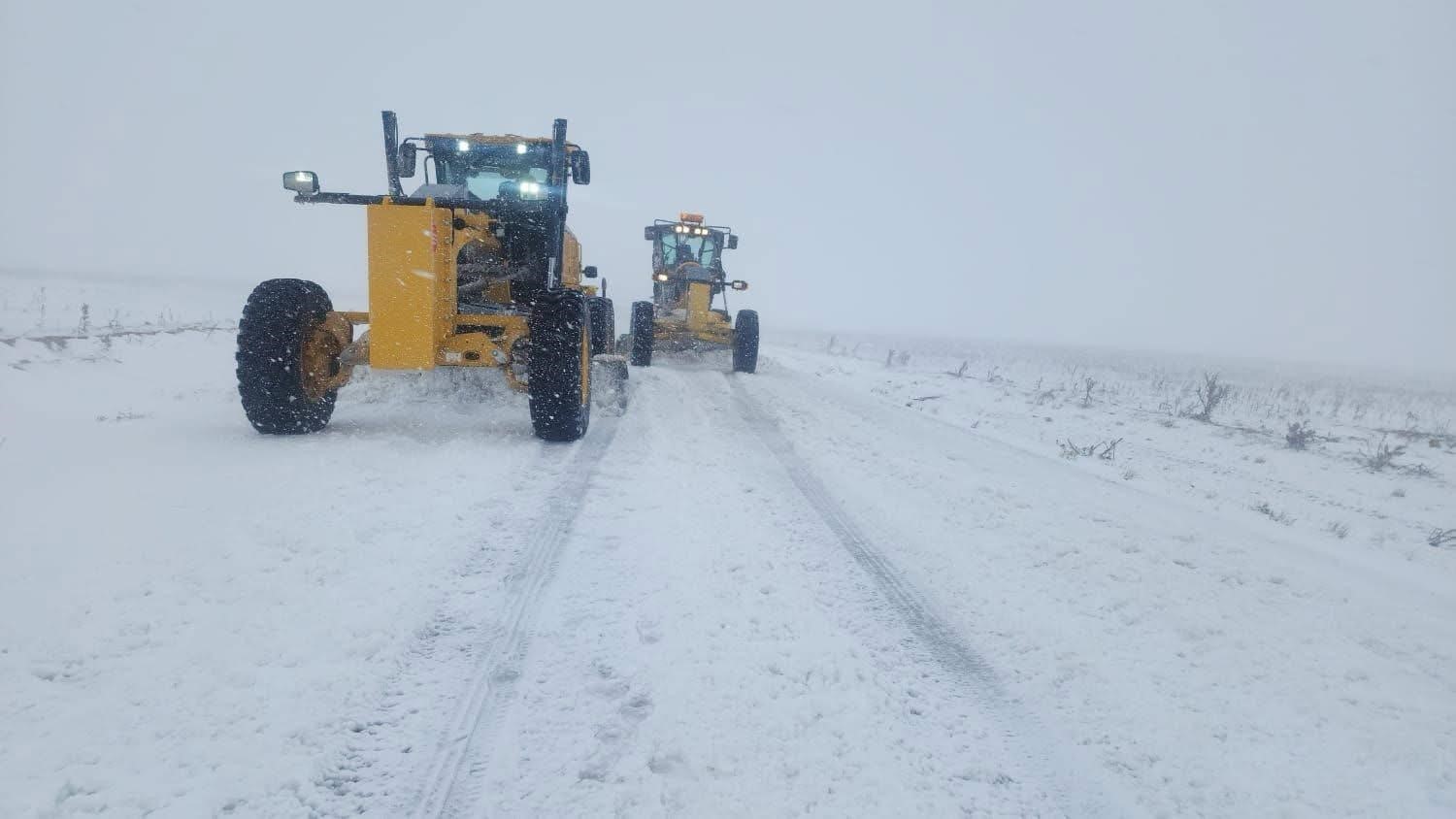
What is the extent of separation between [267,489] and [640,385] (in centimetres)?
623

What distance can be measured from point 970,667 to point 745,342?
34.6ft

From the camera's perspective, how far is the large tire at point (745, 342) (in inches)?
496

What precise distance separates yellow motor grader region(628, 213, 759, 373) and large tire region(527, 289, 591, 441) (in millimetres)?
7146

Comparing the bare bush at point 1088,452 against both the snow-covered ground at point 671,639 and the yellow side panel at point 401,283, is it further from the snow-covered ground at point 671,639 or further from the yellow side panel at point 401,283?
the yellow side panel at point 401,283

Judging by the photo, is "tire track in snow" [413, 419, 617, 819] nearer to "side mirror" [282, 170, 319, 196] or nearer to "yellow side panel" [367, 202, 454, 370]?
"yellow side panel" [367, 202, 454, 370]

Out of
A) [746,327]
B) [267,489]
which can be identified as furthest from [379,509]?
[746,327]

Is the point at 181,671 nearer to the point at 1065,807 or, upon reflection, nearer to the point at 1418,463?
the point at 1065,807

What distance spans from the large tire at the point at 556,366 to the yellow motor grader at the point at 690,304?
715cm

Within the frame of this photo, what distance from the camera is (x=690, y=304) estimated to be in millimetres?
14156

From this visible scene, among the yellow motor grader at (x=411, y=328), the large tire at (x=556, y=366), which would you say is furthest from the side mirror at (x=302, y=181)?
the large tire at (x=556, y=366)

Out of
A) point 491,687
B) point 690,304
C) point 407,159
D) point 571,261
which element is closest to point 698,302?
point 690,304

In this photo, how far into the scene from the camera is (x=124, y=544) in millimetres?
2629

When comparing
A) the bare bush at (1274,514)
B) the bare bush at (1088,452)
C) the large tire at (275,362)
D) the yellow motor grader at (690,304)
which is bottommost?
the bare bush at (1274,514)

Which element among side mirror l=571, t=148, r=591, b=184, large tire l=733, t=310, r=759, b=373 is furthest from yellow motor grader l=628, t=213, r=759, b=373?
side mirror l=571, t=148, r=591, b=184
